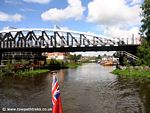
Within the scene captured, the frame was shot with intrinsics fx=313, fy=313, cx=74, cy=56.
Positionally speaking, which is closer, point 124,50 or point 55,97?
point 55,97

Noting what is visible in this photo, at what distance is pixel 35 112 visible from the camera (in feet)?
77.1

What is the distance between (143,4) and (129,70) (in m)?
25.2

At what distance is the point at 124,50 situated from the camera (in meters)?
102

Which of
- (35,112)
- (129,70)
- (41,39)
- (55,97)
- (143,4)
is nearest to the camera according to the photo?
(55,97)

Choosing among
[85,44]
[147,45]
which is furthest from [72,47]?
[147,45]

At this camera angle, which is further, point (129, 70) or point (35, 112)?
point (129, 70)

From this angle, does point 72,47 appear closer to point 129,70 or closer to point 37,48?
point 37,48

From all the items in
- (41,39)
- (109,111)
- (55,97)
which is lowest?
(109,111)

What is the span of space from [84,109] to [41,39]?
9538cm

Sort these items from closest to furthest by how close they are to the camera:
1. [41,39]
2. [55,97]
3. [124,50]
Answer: [55,97], [124,50], [41,39]

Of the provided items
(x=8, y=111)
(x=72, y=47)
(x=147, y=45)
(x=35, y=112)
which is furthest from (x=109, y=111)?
(x=72, y=47)

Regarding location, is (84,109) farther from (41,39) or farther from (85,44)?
(41,39)

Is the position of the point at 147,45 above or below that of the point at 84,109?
above

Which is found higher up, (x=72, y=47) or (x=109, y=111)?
(x=72, y=47)
